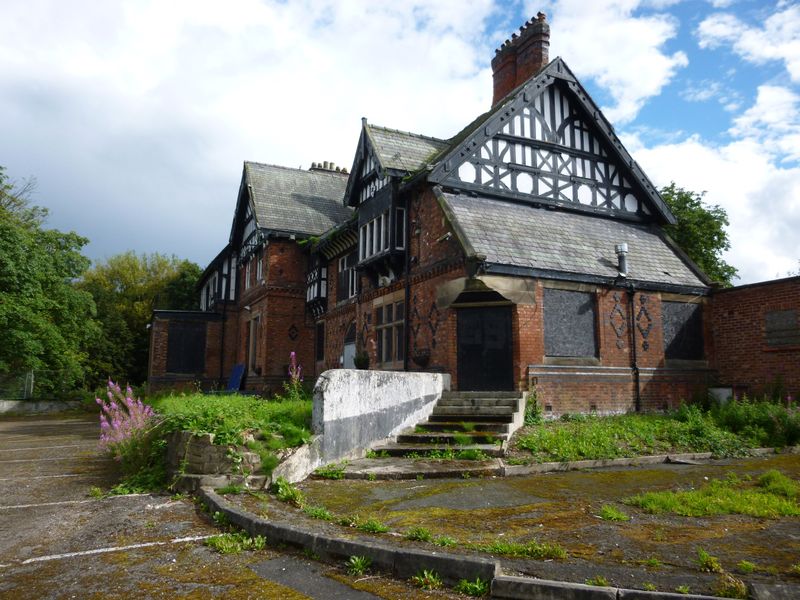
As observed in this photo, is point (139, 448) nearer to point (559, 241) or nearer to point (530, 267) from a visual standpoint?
point (530, 267)

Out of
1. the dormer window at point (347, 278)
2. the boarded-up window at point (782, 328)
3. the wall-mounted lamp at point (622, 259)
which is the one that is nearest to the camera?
the boarded-up window at point (782, 328)

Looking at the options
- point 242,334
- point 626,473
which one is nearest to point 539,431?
point 626,473

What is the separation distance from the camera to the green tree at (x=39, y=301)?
26344 mm

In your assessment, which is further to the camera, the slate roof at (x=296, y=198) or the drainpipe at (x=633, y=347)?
the slate roof at (x=296, y=198)

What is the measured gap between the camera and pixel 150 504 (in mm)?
7148

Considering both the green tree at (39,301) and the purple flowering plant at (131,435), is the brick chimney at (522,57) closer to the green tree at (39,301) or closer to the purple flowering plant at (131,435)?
the purple flowering plant at (131,435)

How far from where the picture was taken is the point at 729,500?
21.5 ft

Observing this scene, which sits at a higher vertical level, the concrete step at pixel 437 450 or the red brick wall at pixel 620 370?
the red brick wall at pixel 620 370

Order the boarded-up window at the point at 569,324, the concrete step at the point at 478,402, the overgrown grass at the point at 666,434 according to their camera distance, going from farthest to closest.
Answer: the boarded-up window at the point at 569,324, the concrete step at the point at 478,402, the overgrown grass at the point at 666,434

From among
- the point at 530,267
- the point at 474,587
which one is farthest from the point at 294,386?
the point at 474,587

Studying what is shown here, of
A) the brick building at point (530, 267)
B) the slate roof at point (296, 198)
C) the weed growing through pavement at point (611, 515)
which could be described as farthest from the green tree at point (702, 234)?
the weed growing through pavement at point (611, 515)

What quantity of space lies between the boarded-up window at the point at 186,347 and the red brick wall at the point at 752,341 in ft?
76.3

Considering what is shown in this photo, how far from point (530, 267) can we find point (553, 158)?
5179 millimetres

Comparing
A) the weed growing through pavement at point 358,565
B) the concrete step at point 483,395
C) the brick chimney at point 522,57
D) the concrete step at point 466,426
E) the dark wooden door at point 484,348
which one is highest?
the brick chimney at point 522,57
